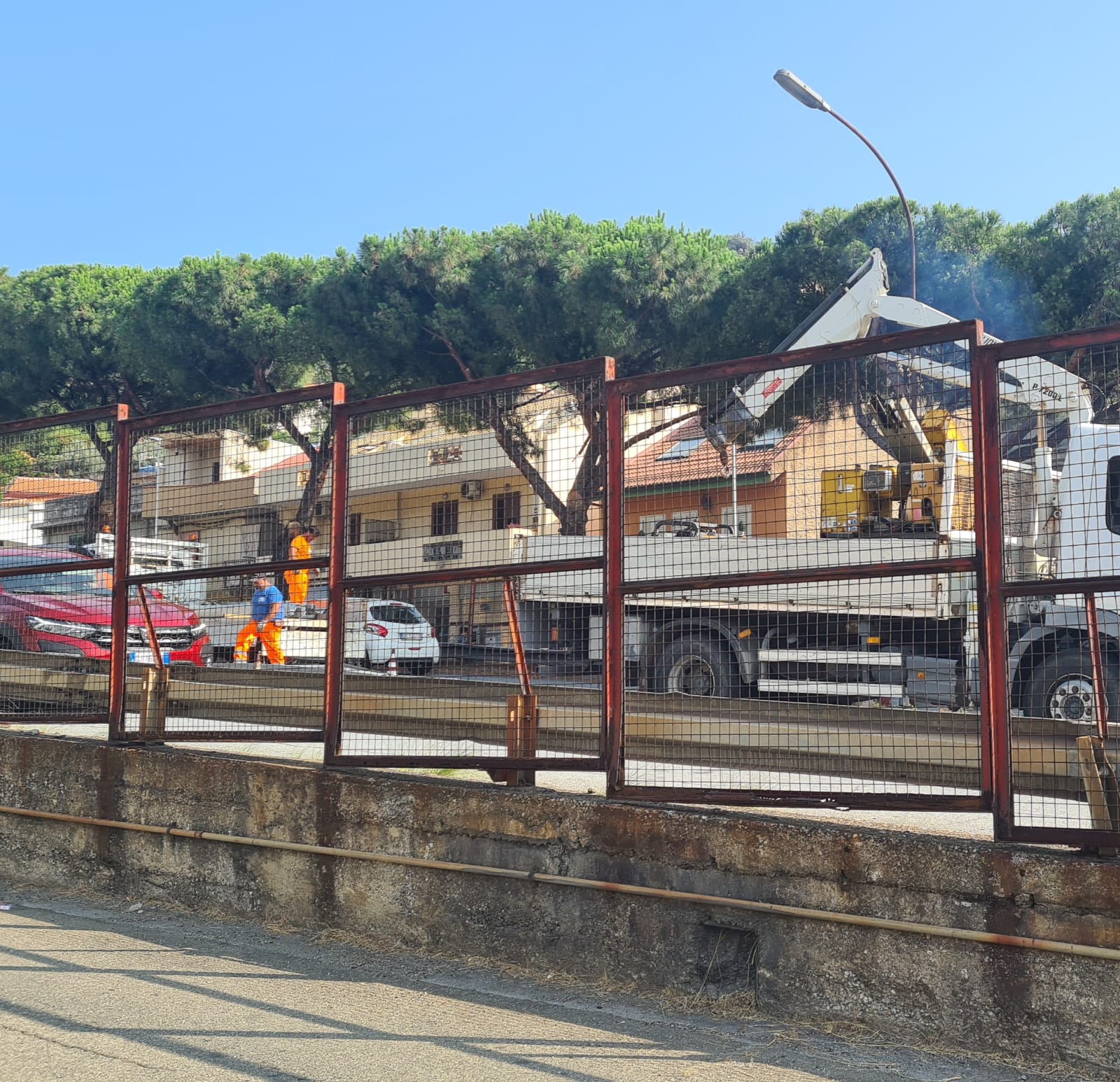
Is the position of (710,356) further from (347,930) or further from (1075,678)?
(347,930)

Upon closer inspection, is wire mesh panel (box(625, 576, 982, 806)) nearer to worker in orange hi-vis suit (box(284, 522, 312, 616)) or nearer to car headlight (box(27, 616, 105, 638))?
worker in orange hi-vis suit (box(284, 522, 312, 616))

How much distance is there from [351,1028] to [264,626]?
11.0ft

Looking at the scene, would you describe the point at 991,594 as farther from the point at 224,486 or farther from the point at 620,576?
the point at 224,486

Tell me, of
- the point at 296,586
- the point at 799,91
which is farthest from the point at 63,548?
the point at 799,91

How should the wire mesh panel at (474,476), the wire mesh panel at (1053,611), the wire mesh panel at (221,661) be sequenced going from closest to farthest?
the wire mesh panel at (1053,611), the wire mesh panel at (474,476), the wire mesh panel at (221,661)

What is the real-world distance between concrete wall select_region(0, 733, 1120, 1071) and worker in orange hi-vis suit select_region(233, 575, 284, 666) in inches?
41.7

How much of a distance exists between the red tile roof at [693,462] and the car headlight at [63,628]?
380 cm

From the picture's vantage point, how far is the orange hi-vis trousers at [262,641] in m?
7.53

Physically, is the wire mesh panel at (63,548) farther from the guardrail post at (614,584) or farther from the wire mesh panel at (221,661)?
the guardrail post at (614,584)

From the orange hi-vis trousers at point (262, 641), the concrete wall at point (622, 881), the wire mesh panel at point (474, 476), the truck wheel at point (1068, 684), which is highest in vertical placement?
the wire mesh panel at point (474, 476)

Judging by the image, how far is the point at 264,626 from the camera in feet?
24.7

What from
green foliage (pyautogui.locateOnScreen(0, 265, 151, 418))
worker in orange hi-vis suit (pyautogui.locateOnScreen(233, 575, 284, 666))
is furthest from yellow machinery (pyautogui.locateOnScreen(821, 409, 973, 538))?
green foliage (pyautogui.locateOnScreen(0, 265, 151, 418))

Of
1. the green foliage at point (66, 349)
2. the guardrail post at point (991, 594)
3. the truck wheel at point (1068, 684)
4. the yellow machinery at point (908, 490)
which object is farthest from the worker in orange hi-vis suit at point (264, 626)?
the green foliage at point (66, 349)

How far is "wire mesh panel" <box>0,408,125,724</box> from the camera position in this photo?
24.4 ft
